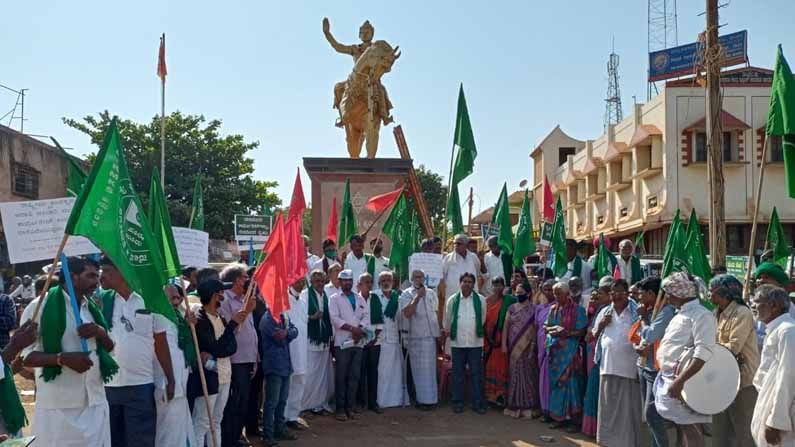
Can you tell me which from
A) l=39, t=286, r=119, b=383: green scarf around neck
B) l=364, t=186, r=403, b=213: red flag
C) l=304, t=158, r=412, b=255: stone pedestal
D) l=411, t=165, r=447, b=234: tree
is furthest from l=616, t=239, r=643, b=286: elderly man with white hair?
l=411, t=165, r=447, b=234: tree

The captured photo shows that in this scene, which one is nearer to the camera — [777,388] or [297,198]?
[777,388]

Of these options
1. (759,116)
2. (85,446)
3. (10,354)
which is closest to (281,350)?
(85,446)

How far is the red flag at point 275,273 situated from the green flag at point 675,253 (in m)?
4.08

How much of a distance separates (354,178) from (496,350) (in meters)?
5.36

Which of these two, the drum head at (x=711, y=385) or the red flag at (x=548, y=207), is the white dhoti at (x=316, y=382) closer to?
the red flag at (x=548, y=207)

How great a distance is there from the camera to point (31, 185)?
76.9 ft

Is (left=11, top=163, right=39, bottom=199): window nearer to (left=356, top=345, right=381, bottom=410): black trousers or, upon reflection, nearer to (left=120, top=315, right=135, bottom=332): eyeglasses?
(left=356, top=345, right=381, bottom=410): black trousers

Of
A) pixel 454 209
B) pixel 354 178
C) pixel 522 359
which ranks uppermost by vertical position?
pixel 354 178

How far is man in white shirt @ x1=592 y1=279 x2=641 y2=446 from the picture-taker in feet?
23.5

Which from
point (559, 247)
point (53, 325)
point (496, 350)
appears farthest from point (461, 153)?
point (53, 325)

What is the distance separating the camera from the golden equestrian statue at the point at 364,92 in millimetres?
14664

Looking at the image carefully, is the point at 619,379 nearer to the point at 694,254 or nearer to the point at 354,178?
the point at 694,254

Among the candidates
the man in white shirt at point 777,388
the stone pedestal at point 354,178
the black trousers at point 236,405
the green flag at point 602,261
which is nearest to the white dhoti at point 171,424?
the black trousers at point 236,405

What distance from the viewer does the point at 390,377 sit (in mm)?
9844
